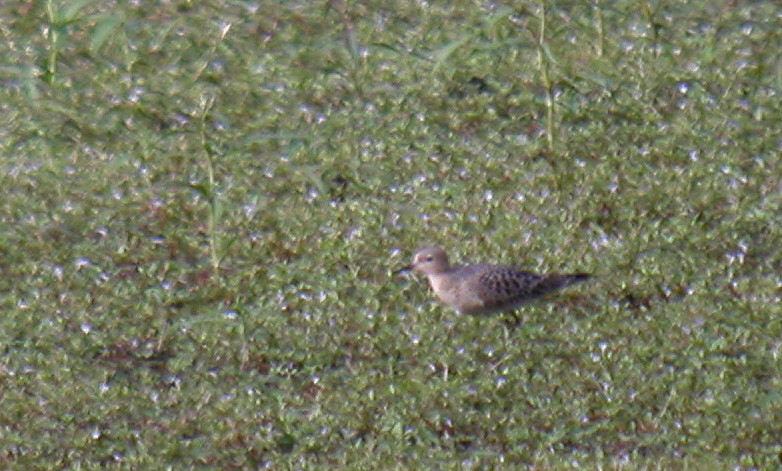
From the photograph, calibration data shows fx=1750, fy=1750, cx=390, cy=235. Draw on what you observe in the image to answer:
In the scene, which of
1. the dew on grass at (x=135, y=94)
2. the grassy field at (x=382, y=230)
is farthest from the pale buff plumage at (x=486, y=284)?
the dew on grass at (x=135, y=94)

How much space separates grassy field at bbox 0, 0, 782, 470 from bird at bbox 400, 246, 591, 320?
148 mm

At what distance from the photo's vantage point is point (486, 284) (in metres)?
8.26

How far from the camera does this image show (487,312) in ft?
27.5

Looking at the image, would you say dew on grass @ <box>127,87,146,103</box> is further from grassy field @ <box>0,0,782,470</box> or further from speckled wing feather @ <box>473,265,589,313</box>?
speckled wing feather @ <box>473,265,589,313</box>

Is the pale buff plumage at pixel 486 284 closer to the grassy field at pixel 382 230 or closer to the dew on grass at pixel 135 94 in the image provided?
the grassy field at pixel 382 230

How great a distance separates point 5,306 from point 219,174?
1600 mm

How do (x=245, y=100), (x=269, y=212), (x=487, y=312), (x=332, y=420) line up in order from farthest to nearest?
(x=245, y=100) → (x=269, y=212) → (x=487, y=312) → (x=332, y=420)

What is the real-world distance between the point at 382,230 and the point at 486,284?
1098 millimetres

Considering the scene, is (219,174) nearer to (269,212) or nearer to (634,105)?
(269,212)

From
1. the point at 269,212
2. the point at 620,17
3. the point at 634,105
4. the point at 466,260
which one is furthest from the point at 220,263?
the point at 620,17

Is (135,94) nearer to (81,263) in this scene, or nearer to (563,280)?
(81,263)

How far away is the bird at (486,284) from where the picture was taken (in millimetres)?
8227

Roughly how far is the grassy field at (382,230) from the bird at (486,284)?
0.15 metres

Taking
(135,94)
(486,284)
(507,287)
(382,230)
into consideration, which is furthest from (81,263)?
(507,287)
